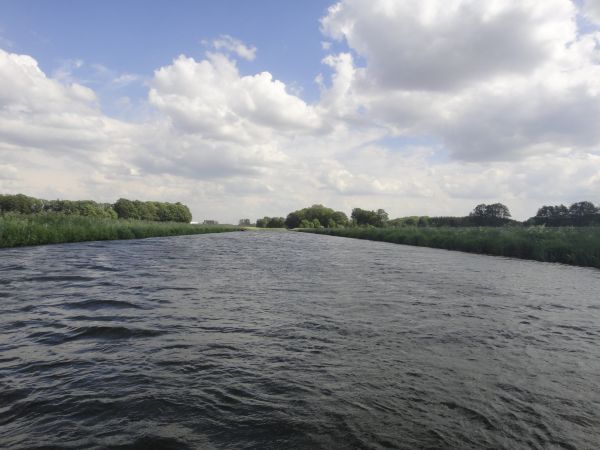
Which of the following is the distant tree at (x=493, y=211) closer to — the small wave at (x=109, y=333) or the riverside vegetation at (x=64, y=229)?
A: the riverside vegetation at (x=64, y=229)

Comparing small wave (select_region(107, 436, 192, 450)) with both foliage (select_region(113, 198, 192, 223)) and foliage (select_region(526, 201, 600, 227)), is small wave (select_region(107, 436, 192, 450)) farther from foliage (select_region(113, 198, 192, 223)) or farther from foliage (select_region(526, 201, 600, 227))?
foliage (select_region(113, 198, 192, 223))

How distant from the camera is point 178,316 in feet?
27.2

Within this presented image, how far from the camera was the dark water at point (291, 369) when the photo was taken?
3875 millimetres

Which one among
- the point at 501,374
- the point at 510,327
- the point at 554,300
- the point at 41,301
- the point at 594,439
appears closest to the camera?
the point at 594,439

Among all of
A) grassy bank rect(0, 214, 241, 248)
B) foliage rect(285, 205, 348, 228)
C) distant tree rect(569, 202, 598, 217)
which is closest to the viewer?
grassy bank rect(0, 214, 241, 248)

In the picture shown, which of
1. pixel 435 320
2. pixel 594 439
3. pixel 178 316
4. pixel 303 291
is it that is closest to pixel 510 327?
pixel 435 320

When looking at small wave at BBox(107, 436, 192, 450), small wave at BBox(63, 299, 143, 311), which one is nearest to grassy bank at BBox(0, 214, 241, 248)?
small wave at BBox(63, 299, 143, 311)

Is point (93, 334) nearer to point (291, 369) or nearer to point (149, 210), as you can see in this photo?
point (291, 369)

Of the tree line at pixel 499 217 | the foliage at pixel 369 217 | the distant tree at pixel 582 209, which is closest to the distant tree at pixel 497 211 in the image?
the tree line at pixel 499 217

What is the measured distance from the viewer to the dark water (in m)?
3.88

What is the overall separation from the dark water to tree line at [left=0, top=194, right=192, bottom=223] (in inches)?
3635

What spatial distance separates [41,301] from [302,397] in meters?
7.84

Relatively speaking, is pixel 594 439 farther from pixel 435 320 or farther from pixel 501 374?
pixel 435 320

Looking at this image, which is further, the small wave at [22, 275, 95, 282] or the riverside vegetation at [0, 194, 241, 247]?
the riverside vegetation at [0, 194, 241, 247]
